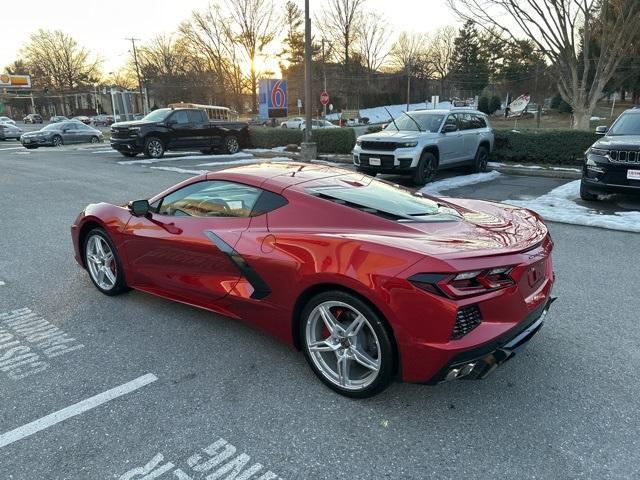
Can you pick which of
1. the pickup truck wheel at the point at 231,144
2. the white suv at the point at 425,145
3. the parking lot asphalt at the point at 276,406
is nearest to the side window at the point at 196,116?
the pickup truck wheel at the point at 231,144

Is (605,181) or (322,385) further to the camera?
(605,181)

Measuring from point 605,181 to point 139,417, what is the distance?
826 centimetres

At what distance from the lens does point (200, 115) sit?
18.5 meters

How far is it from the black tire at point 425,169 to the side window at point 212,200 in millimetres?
7621

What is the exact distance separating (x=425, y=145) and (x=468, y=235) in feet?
27.3

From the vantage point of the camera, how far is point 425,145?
10.8 m

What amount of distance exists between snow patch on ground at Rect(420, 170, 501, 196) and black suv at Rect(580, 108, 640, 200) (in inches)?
111

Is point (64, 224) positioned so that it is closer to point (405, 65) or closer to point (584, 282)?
point (584, 282)

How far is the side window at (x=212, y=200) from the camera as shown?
135 inches

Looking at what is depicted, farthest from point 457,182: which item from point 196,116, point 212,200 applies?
point 196,116

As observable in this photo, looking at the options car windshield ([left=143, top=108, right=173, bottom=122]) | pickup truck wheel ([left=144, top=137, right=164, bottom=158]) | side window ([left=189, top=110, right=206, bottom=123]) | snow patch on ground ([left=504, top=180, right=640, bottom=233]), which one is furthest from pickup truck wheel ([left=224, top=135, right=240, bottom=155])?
snow patch on ground ([left=504, top=180, right=640, bottom=233])

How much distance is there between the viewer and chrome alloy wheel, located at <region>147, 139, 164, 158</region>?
1748 centimetres

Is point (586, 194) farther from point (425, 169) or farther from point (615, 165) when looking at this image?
point (425, 169)

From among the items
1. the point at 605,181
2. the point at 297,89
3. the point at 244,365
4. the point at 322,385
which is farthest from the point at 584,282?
the point at 297,89
